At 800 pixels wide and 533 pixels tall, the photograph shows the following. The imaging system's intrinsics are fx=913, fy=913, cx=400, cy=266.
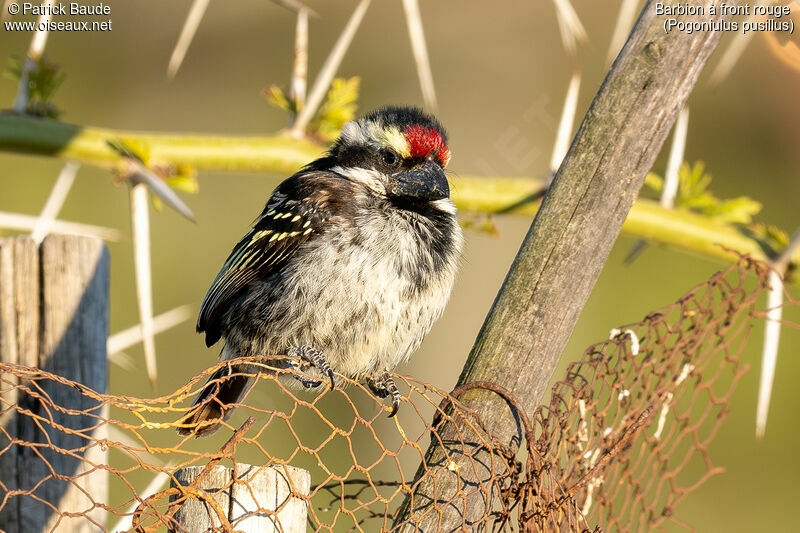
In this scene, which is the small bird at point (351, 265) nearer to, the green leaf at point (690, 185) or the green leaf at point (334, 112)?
the green leaf at point (334, 112)

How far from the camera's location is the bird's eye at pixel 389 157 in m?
3.72

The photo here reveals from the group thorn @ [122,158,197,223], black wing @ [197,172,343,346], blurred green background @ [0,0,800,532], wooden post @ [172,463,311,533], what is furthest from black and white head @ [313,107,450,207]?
blurred green background @ [0,0,800,532]

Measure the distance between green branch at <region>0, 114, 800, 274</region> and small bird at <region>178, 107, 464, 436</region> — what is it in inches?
9.6

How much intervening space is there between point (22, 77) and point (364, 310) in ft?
4.61

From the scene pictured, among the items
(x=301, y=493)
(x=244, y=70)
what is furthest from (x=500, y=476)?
(x=244, y=70)

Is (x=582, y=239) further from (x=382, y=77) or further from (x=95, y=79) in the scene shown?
(x=95, y=79)

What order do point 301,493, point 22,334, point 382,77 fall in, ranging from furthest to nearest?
point 382,77 < point 22,334 < point 301,493

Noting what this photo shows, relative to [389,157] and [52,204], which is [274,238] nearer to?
[389,157]

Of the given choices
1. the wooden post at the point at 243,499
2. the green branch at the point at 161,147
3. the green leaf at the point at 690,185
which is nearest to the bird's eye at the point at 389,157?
the green branch at the point at 161,147

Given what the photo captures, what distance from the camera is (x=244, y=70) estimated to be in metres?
7.88

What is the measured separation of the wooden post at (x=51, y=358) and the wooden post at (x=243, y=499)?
785mm

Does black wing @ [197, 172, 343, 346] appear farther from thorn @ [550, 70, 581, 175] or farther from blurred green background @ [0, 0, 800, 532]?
blurred green background @ [0, 0, 800, 532]

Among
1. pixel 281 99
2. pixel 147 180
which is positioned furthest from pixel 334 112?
pixel 147 180

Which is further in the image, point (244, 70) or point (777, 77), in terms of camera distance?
point (244, 70)
